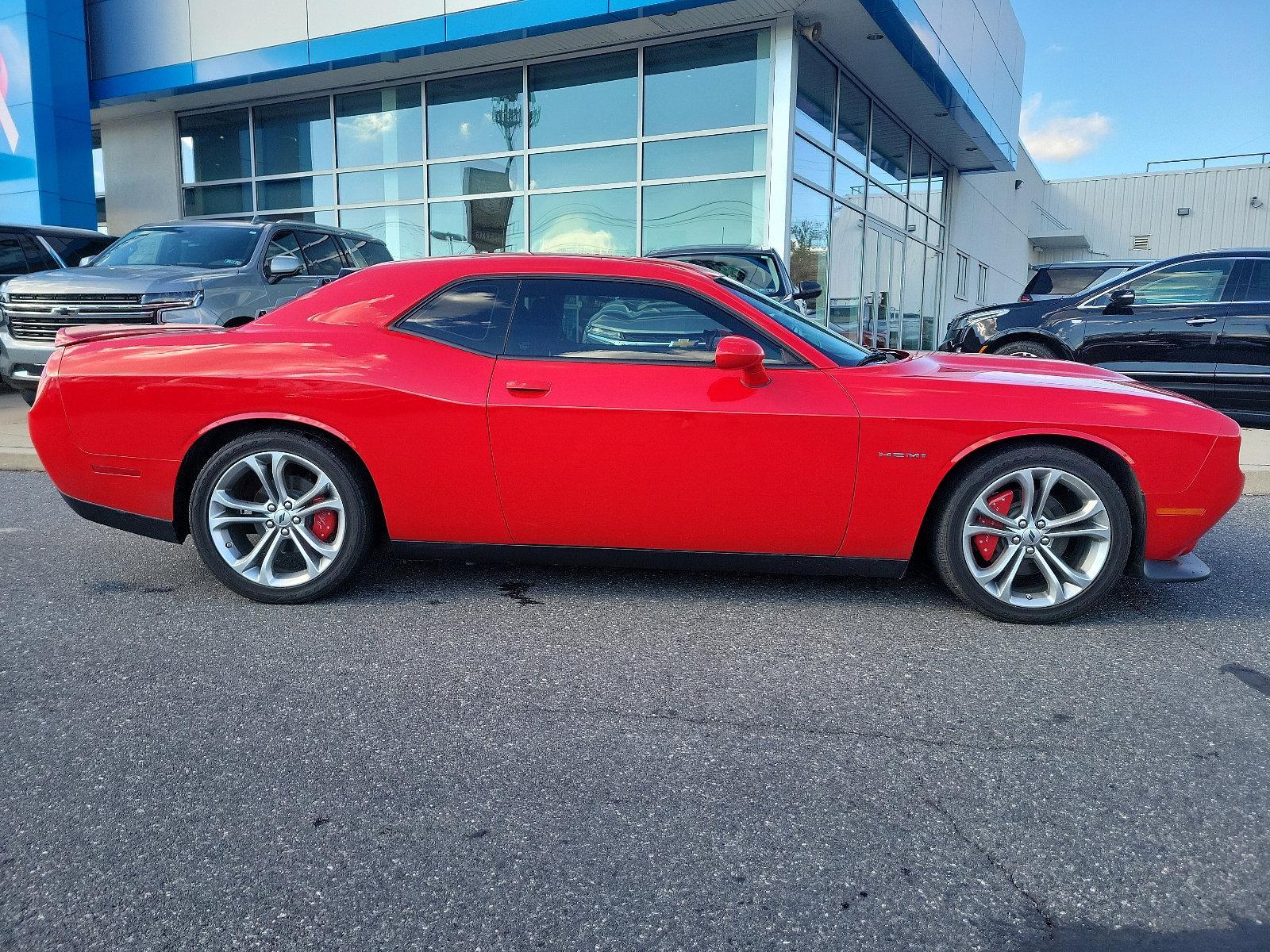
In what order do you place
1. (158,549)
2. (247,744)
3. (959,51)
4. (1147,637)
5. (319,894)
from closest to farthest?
(319,894) → (247,744) → (1147,637) → (158,549) → (959,51)

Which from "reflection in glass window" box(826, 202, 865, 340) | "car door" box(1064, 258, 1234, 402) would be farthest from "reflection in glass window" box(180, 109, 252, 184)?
"car door" box(1064, 258, 1234, 402)

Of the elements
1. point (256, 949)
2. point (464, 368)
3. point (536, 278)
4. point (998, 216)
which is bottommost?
point (256, 949)

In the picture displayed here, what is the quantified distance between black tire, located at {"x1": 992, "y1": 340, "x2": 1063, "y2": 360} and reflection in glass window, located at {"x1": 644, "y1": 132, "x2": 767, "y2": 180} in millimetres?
4513

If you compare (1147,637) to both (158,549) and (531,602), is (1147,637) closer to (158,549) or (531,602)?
(531,602)

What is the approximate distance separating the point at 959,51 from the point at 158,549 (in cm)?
1521

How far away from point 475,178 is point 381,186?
199 cm

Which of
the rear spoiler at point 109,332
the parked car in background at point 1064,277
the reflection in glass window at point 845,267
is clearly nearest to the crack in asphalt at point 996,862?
the rear spoiler at point 109,332

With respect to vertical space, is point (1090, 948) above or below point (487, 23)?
below

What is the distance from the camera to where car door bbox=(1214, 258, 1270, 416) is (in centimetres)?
795

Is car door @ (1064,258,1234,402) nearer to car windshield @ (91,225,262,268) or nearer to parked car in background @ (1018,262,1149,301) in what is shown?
parked car in background @ (1018,262,1149,301)

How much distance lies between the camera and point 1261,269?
815 cm

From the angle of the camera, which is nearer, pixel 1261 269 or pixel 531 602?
pixel 531 602

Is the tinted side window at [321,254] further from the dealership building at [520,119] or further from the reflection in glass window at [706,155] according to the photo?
the reflection in glass window at [706,155]

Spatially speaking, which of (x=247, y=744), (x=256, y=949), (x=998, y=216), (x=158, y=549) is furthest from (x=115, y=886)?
(x=998, y=216)
